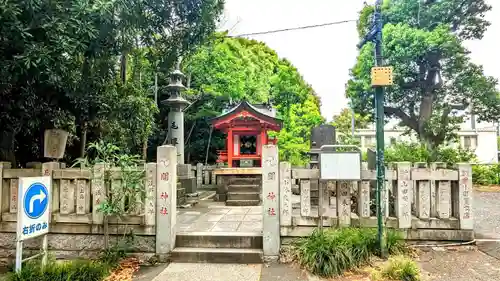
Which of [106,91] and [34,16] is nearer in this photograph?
[34,16]

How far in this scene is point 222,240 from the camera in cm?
548

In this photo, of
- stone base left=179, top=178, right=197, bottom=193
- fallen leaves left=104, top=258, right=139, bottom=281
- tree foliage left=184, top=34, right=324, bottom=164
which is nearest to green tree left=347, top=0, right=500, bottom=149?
tree foliage left=184, top=34, right=324, bottom=164

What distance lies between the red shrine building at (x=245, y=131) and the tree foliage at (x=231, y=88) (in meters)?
2.83

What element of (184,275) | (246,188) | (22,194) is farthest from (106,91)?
(246,188)

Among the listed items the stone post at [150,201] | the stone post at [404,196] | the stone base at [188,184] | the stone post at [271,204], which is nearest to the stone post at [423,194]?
the stone post at [404,196]

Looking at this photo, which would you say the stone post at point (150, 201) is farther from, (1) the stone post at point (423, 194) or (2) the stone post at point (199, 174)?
(2) the stone post at point (199, 174)

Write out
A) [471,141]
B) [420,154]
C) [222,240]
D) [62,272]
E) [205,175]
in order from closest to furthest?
[62,272]
[222,240]
[420,154]
[205,175]
[471,141]

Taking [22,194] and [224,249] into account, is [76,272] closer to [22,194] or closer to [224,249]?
[22,194]

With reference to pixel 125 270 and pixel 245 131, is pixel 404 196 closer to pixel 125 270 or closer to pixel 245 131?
pixel 125 270

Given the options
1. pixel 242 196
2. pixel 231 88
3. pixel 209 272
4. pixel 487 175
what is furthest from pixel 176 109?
pixel 487 175

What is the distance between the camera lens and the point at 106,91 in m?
6.96

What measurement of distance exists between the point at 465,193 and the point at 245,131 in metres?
8.29

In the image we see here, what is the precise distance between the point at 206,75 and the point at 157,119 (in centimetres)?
503

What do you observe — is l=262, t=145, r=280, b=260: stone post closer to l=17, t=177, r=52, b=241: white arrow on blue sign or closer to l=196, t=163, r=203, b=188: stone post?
l=17, t=177, r=52, b=241: white arrow on blue sign
